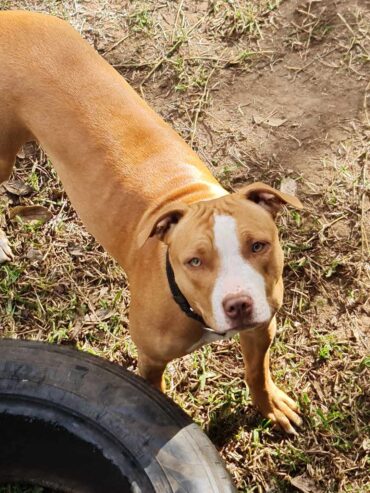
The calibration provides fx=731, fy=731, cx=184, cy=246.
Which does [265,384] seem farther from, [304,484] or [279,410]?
[304,484]

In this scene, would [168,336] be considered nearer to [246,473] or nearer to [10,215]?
[246,473]

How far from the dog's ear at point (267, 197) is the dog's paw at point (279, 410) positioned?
120 cm

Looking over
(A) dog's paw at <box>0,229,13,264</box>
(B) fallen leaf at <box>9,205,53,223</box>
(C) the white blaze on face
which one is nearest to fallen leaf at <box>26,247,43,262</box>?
(A) dog's paw at <box>0,229,13,264</box>

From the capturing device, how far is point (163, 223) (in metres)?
3.33

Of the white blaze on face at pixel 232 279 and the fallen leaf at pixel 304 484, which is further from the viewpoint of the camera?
the fallen leaf at pixel 304 484

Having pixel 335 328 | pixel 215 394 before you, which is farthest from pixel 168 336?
pixel 335 328

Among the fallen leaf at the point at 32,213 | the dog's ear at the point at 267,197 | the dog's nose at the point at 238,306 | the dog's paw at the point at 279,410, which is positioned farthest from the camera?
the fallen leaf at the point at 32,213

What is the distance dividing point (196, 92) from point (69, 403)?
283cm

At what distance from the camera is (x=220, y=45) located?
18.4 feet

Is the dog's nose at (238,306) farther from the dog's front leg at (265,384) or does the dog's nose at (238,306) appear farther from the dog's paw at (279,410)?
the dog's paw at (279,410)

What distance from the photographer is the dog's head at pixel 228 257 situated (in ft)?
9.70

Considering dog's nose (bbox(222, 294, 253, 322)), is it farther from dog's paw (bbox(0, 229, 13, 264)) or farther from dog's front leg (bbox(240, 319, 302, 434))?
dog's paw (bbox(0, 229, 13, 264))

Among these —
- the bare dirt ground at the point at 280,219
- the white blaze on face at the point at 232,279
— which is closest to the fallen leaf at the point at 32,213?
the bare dirt ground at the point at 280,219

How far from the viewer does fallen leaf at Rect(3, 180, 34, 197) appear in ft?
17.0
